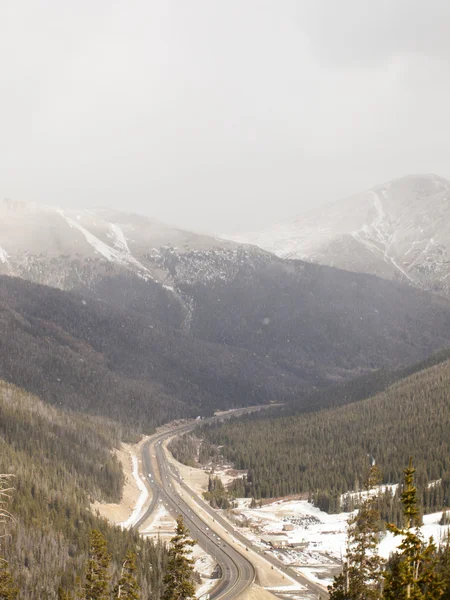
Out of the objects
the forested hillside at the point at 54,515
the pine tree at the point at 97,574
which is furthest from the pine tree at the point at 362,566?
the forested hillside at the point at 54,515

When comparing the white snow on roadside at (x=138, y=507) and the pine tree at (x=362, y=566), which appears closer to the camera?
the pine tree at (x=362, y=566)

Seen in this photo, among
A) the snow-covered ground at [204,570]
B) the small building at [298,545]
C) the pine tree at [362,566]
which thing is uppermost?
the pine tree at [362,566]

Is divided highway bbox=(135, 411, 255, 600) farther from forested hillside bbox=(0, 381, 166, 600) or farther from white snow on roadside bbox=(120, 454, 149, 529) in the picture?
forested hillside bbox=(0, 381, 166, 600)

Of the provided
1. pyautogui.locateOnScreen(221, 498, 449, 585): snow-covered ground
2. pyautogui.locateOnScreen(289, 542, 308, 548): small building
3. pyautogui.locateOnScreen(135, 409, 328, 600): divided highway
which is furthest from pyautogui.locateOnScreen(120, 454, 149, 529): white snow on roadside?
pyautogui.locateOnScreen(289, 542, 308, 548): small building

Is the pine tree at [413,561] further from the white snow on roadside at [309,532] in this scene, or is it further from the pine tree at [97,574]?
the white snow on roadside at [309,532]

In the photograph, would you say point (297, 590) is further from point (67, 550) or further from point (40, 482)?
point (40, 482)

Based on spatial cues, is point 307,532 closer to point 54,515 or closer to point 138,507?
point 138,507
